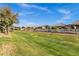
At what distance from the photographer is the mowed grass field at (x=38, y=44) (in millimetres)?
4109

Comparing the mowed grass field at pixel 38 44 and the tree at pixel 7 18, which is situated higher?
the tree at pixel 7 18

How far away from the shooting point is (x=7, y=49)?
4.13 meters

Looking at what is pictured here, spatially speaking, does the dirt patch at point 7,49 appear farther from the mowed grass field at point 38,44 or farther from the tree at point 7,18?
the tree at point 7,18

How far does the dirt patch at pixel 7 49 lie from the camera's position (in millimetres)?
4109

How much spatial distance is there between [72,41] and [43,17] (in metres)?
0.38

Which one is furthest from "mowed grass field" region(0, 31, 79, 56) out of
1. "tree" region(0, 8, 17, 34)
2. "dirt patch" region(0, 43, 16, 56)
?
"tree" region(0, 8, 17, 34)

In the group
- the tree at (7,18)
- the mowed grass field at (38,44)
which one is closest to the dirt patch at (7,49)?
the mowed grass field at (38,44)

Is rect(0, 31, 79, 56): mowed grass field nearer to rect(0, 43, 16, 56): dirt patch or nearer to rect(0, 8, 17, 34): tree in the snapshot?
rect(0, 43, 16, 56): dirt patch

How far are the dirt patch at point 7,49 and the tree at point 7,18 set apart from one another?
0.19 m

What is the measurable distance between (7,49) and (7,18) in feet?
1.04

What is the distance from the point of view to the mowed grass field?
411 cm

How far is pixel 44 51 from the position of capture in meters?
4.13

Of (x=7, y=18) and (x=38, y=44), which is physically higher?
(x=7, y=18)

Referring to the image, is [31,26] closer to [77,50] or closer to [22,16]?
[22,16]
